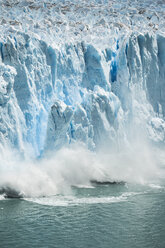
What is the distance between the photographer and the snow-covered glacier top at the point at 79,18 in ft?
98.2

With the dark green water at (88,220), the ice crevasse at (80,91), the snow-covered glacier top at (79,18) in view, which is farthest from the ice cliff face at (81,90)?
the dark green water at (88,220)

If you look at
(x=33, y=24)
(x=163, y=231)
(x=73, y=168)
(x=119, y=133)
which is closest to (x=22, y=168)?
(x=73, y=168)

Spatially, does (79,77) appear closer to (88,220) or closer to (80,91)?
(80,91)

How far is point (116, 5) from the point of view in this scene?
39.0 m

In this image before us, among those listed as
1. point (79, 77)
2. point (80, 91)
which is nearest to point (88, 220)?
point (80, 91)

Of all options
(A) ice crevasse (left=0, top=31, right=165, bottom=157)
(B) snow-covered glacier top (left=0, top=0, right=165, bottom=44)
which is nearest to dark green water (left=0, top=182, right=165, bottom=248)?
(A) ice crevasse (left=0, top=31, right=165, bottom=157)

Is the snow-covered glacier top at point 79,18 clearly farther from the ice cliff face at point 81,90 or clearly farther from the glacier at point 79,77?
the ice cliff face at point 81,90

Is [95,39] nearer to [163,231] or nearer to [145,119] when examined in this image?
[145,119]

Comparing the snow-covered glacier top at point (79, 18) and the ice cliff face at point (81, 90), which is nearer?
the ice cliff face at point (81, 90)

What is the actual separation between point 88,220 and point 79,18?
21.4 meters

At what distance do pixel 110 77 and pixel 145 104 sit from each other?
4091mm

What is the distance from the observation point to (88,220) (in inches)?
741

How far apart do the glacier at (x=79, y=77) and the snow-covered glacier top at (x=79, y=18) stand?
0.09m

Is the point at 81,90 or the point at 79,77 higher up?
the point at 79,77
